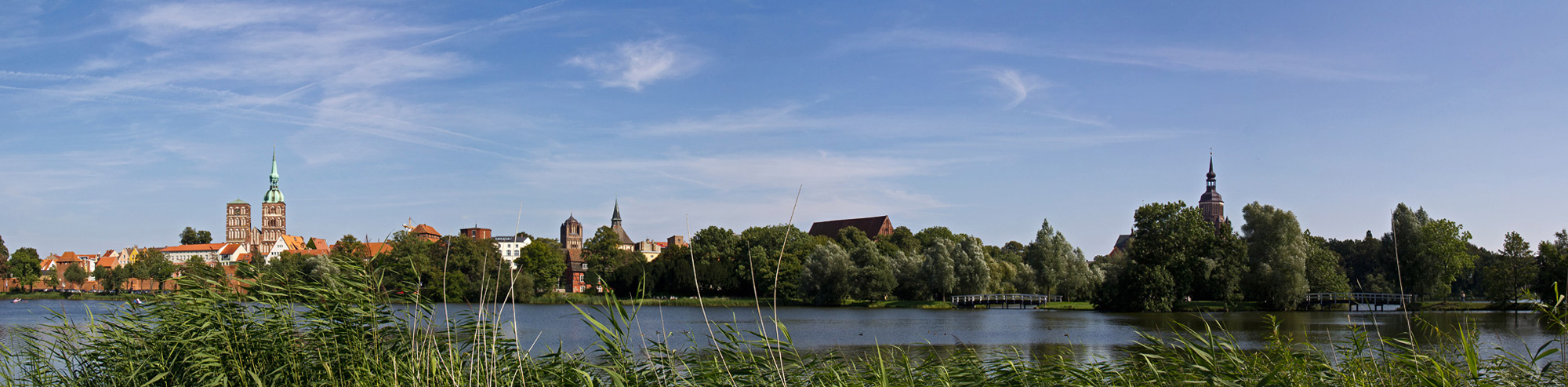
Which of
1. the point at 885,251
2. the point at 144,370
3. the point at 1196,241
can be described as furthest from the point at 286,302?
the point at 885,251

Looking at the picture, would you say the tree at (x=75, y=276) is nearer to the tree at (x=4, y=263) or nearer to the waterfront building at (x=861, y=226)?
the tree at (x=4, y=263)

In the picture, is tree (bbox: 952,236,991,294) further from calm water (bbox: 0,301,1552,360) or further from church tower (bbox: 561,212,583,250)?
church tower (bbox: 561,212,583,250)

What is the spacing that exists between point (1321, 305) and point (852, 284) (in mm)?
A: 25817

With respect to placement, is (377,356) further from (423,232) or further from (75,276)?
(75,276)

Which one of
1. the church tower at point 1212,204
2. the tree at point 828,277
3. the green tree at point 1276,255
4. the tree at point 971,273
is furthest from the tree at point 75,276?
the church tower at point 1212,204

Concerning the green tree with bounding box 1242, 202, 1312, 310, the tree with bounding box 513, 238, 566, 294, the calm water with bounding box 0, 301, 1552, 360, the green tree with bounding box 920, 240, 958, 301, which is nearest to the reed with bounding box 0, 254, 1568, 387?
the calm water with bounding box 0, 301, 1552, 360

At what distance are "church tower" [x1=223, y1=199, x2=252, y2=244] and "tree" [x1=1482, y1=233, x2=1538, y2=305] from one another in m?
184

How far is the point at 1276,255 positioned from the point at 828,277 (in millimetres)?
24545

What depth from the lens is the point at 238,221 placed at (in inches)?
6929

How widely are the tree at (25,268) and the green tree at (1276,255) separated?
89.3 m

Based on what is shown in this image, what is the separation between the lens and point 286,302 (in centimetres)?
728

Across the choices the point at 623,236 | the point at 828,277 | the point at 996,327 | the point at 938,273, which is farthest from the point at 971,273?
the point at 623,236

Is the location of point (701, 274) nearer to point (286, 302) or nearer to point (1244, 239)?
point (1244, 239)

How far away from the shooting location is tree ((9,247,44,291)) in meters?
77.1
